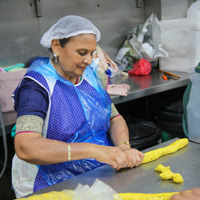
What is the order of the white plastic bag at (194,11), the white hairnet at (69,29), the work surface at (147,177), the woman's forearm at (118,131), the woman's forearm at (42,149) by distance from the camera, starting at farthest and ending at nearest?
the white plastic bag at (194,11)
the woman's forearm at (118,131)
the white hairnet at (69,29)
the woman's forearm at (42,149)
the work surface at (147,177)

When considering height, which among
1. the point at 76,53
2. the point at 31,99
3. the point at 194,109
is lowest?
the point at 194,109

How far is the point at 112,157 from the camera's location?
4.38 feet

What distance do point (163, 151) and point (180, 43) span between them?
5.82 feet

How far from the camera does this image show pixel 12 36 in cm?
258

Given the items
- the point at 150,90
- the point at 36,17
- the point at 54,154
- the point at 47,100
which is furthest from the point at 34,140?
the point at 36,17

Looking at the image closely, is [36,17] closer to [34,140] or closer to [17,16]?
[17,16]

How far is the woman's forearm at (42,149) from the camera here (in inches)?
50.8

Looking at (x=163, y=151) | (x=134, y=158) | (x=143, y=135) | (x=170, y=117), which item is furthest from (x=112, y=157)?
(x=170, y=117)

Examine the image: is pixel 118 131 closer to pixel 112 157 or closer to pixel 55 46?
pixel 112 157

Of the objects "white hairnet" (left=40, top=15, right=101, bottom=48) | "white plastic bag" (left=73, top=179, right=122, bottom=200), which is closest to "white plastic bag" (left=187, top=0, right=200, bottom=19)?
"white hairnet" (left=40, top=15, right=101, bottom=48)

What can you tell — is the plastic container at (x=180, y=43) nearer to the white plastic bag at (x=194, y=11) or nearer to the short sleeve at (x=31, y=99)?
the white plastic bag at (x=194, y=11)

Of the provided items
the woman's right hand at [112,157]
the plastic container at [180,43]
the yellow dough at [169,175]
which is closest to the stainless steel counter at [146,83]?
the plastic container at [180,43]

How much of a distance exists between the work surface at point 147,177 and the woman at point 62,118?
46mm

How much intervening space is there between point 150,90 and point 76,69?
3.74 feet
